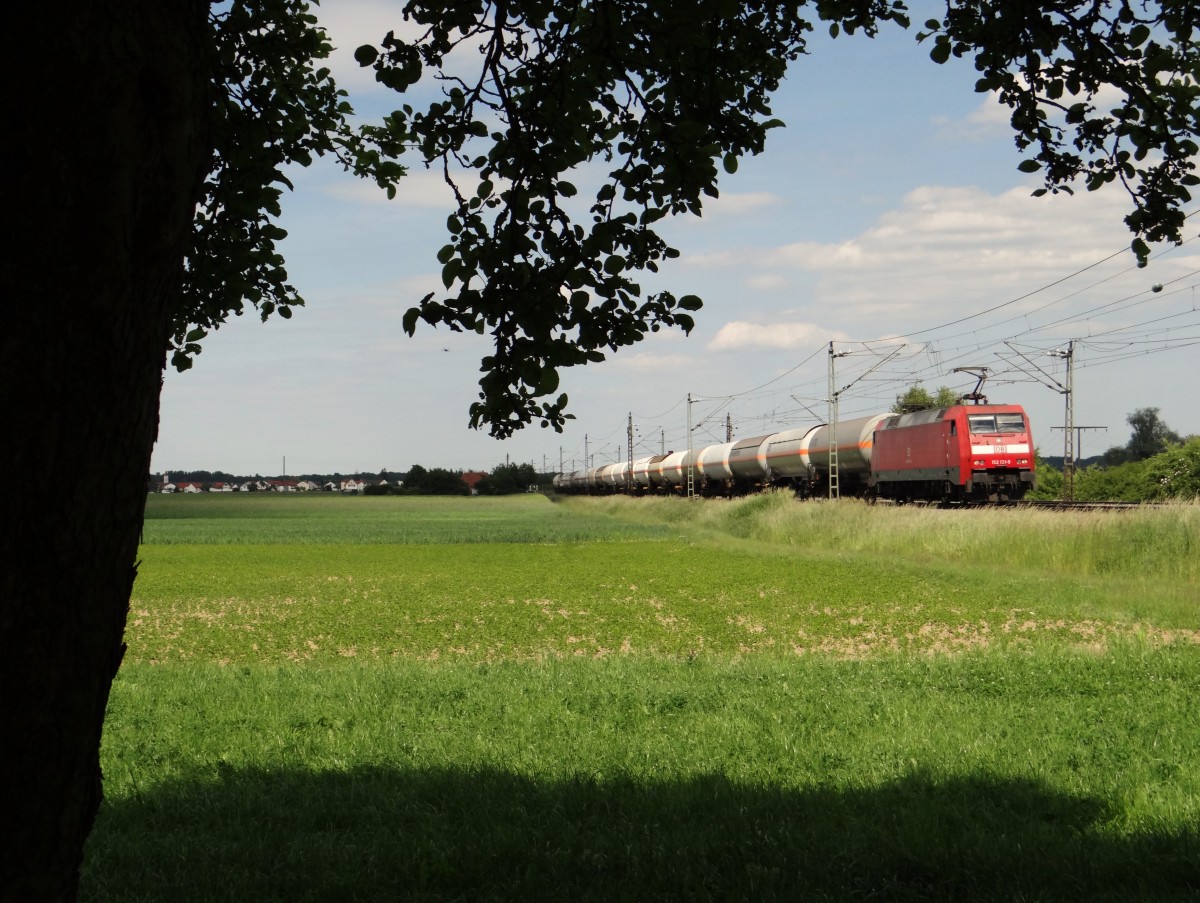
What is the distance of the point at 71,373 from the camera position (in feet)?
10.6

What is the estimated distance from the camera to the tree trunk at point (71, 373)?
10.5ft

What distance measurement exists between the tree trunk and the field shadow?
7.05 ft

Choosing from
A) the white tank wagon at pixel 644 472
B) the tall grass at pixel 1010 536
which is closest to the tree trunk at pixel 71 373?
the tall grass at pixel 1010 536

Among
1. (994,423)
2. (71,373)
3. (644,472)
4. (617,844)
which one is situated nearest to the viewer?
(71,373)

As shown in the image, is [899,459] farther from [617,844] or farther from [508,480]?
[508,480]

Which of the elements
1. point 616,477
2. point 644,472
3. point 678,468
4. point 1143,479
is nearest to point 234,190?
point 1143,479

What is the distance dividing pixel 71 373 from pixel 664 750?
5.51 metres

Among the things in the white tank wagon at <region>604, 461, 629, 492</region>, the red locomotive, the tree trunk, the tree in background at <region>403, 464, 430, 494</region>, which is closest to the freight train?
the red locomotive

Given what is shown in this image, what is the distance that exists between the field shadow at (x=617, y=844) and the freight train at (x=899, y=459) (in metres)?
33.2

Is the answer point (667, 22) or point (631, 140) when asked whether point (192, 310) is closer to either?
point (631, 140)

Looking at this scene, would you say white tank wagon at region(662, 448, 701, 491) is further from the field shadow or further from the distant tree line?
the field shadow

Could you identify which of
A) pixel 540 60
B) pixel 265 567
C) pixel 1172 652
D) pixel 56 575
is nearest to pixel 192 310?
pixel 540 60

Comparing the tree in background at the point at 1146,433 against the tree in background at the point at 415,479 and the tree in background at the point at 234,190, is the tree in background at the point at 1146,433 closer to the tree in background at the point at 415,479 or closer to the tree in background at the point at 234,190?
the tree in background at the point at 415,479

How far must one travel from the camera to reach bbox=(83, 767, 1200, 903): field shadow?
5332 millimetres
